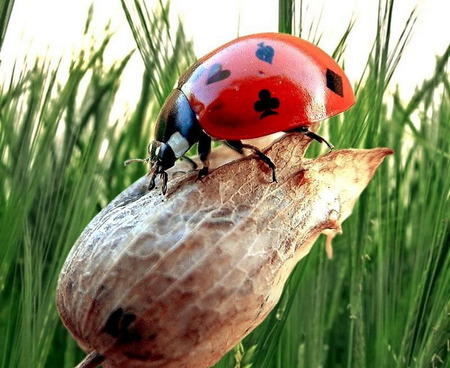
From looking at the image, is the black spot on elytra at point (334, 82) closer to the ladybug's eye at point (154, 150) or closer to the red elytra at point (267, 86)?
the red elytra at point (267, 86)

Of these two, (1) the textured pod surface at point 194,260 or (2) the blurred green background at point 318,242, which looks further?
(2) the blurred green background at point 318,242

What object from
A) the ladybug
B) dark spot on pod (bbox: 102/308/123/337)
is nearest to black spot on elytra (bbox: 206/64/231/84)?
the ladybug

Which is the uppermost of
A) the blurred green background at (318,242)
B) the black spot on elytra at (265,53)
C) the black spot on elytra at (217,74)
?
the black spot on elytra at (265,53)

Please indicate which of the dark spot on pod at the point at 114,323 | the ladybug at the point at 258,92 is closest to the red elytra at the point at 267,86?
the ladybug at the point at 258,92

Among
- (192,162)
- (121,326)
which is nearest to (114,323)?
(121,326)

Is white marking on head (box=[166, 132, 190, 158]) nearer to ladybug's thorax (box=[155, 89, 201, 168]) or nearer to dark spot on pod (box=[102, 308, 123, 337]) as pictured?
ladybug's thorax (box=[155, 89, 201, 168])

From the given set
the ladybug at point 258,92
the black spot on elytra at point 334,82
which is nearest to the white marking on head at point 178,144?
the ladybug at point 258,92

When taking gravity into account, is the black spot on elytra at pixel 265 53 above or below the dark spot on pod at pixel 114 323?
above
